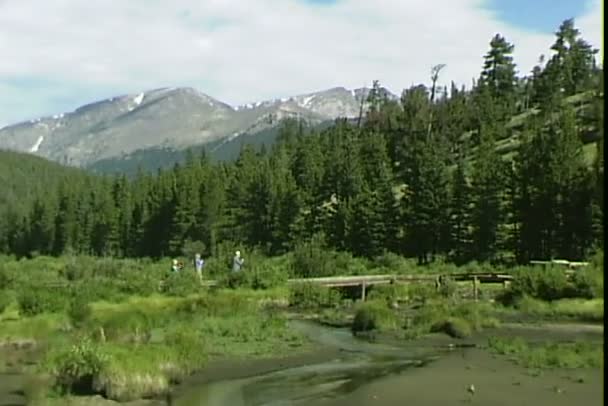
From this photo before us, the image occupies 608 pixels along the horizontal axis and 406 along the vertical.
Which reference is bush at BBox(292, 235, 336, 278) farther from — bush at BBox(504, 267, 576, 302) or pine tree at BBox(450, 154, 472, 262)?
bush at BBox(504, 267, 576, 302)

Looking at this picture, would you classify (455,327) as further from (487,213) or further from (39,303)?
Result: (487,213)

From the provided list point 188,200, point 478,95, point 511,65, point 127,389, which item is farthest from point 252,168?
point 127,389

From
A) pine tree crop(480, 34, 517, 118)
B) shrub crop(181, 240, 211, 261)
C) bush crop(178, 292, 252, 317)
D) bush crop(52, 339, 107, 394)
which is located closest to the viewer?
bush crop(52, 339, 107, 394)

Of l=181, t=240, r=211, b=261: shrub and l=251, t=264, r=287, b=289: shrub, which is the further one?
l=181, t=240, r=211, b=261: shrub

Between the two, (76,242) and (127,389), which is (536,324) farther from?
(76,242)

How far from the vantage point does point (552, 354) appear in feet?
92.6

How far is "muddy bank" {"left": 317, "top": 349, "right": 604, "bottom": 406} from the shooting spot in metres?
22.5

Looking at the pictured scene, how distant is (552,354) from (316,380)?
762 cm

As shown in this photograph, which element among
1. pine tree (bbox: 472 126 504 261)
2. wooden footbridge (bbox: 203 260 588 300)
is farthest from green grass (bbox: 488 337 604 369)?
pine tree (bbox: 472 126 504 261)

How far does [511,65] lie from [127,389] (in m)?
116

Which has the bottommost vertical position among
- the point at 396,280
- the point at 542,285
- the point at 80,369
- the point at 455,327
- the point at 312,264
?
the point at 80,369

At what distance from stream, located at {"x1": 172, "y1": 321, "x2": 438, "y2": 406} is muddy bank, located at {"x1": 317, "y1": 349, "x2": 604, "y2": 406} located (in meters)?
0.96

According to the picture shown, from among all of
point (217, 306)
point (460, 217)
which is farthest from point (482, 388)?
point (460, 217)

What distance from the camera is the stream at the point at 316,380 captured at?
24.6 m
